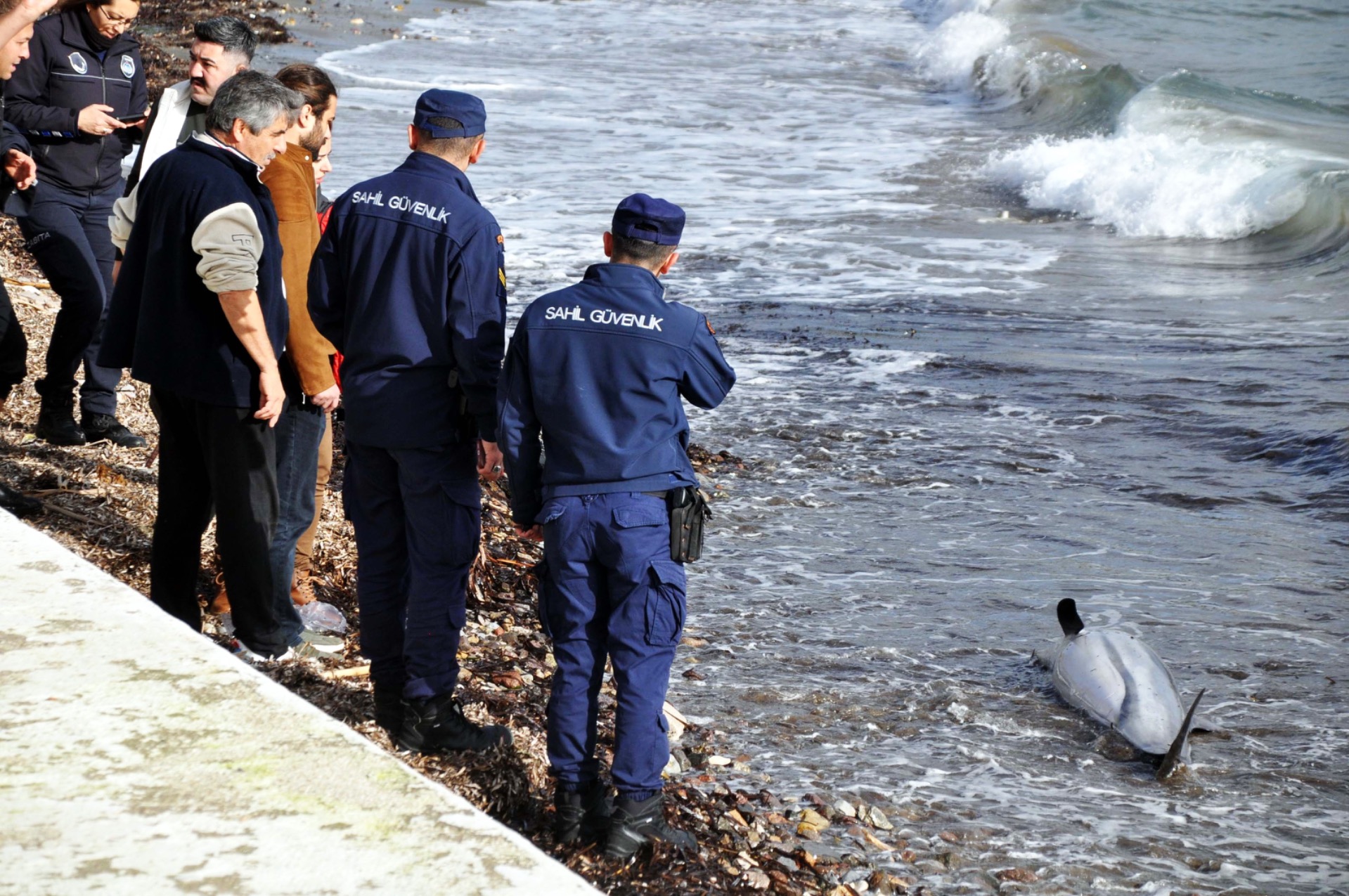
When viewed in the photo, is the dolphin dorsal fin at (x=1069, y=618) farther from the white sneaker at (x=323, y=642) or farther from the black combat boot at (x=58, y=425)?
the black combat boot at (x=58, y=425)

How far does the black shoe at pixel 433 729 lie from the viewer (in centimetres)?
394

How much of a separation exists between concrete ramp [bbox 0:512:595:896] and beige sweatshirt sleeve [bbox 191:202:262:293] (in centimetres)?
110

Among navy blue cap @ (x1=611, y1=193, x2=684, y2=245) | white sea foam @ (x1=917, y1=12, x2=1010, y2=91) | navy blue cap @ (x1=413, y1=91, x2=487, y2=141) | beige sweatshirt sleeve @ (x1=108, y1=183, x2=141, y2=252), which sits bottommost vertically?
beige sweatshirt sleeve @ (x1=108, y1=183, x2=141, y2=252)

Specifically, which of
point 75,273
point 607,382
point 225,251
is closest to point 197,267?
point 225,251

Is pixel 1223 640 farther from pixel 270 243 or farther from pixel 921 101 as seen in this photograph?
pixel 921 101

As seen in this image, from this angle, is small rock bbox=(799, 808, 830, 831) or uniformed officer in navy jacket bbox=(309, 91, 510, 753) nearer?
uniformed officer in navy jacket bbox=(309, 91, 510, 753)

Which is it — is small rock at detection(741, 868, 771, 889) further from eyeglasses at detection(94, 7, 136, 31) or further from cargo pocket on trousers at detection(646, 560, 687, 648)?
eyeglasses at detection(94, 7, 136, 31)

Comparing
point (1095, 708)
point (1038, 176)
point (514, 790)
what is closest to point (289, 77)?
point (514, 790)

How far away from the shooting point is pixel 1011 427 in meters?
8.64

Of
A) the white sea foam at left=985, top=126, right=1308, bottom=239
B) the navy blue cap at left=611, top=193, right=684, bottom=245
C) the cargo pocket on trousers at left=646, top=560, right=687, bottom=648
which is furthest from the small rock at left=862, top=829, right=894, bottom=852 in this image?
the white sea foam at left=985, top=126, right=1308, bottom=239

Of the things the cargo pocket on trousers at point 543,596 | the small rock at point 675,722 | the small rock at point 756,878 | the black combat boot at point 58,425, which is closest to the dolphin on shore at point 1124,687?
the small rock at point 675,722

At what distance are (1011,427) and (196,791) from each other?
7.03 meters

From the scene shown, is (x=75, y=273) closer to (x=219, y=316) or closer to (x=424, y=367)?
(x=219, y=316)

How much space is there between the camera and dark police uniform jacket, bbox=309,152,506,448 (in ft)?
12.2
